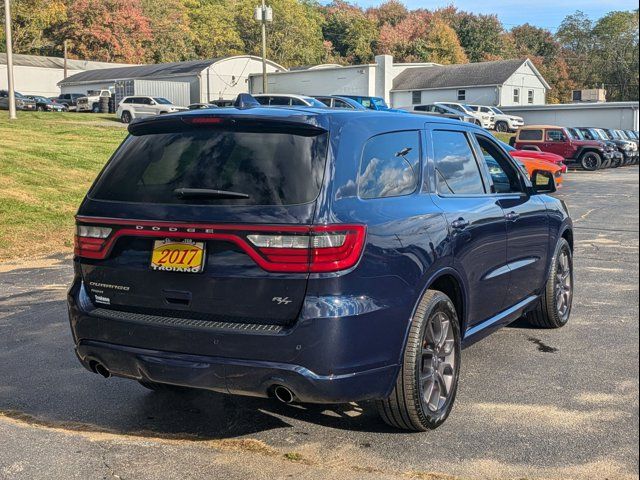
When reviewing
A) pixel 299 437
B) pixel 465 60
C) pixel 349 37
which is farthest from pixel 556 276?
pixel 349 37

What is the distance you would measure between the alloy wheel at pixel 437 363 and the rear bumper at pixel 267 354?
1.17ft

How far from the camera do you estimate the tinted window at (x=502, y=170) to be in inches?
221

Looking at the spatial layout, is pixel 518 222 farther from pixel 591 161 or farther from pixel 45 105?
pixel 45 105

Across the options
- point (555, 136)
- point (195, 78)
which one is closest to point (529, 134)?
point (555, 136)

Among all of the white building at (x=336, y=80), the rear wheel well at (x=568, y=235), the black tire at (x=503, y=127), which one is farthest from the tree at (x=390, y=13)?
the rear wheel well at (x=568, y=235)

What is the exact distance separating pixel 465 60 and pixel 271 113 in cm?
8934

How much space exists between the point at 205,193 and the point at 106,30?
255ft

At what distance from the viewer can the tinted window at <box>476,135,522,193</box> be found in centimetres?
562

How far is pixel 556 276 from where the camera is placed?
20.7ft

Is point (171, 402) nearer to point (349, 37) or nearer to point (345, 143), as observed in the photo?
point (345, 143)

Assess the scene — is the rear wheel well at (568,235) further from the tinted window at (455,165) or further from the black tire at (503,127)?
the black tire at (503,127)

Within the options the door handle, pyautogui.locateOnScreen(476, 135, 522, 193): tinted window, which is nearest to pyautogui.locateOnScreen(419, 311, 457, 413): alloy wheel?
the door handle

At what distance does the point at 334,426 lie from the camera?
14.3ft

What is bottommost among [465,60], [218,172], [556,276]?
[556,276]
